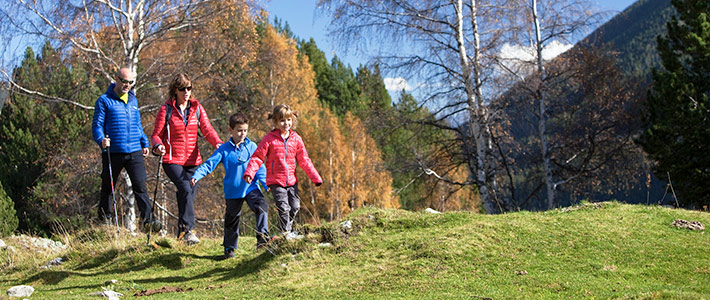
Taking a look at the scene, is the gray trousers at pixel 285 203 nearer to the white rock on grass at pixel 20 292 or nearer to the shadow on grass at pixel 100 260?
the shadow on grass at pixel 100 260

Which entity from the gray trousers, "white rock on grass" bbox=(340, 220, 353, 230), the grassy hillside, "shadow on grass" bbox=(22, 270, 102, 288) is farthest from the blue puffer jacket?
"white rock on grass" bbox=(340, 220, 353, 230)

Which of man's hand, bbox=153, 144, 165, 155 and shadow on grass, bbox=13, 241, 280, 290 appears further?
man's hand, bbox=153, 144, 165, 155

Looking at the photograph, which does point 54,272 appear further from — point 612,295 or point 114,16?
point 114,16

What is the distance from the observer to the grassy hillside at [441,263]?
465cm

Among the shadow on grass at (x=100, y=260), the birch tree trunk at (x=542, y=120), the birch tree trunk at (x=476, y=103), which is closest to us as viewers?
the shadow on grass at (x=100, y=260)

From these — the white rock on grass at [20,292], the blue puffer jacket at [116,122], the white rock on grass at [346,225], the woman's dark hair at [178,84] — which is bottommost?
the white rock on grass at [20,292]

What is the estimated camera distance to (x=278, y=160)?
22.2 ft

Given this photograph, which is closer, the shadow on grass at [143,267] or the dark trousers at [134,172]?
the shadow on grass at [143,267]

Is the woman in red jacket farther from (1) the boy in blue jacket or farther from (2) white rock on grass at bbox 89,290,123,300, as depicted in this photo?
(2) white rock on grass at bbox 89,290,123,300

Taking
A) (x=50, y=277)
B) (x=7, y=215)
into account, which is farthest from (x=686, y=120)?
(x=7, y=215)

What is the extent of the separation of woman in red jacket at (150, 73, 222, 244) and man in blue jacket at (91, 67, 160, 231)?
13.6 inches

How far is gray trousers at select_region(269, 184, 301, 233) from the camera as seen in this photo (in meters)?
6.66

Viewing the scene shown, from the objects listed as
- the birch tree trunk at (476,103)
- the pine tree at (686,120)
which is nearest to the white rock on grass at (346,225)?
Answer: the birch tree trunk at (476,103)

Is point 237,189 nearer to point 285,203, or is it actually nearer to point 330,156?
point 285,203
